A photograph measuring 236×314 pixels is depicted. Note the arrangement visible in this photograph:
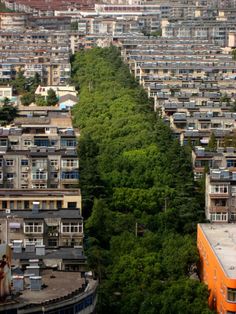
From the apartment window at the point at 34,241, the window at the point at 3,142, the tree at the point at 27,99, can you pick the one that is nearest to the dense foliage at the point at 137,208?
the apartment window at the point at 34,241

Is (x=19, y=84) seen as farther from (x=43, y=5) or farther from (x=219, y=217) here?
(x=43, y=5)

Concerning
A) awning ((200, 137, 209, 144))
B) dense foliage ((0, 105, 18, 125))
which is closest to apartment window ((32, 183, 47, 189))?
awning ((200, 137, 209, 144))

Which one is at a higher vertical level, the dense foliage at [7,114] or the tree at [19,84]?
the dense foliage at [7,114]

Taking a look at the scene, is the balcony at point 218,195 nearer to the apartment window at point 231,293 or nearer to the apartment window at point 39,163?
the apartment window at point 39,163

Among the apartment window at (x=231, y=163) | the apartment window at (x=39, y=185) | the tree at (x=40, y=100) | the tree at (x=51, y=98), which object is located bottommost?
the tree at (x=40, y=100)

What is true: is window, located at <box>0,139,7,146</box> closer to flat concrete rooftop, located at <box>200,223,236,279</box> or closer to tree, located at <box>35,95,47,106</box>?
flat concrete rooftop, located at <box>200,223,236,279</box>

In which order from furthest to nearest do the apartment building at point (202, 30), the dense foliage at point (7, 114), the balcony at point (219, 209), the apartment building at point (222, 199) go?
the apartment building at point (202, 30), the dense foliage at point (7, 114), the balcony at point (219, 209), the apartment building at point (222, 199)
